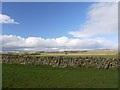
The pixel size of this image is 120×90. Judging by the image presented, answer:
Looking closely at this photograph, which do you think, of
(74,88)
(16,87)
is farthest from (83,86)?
(16,87)

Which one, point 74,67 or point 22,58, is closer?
point 74,67

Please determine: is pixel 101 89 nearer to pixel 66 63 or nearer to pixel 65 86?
pixel 65 86

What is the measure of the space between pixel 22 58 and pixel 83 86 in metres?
22.0

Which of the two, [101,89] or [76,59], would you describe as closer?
[101,89]

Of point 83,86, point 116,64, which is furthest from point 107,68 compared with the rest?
point 83,86

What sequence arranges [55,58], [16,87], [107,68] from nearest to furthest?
[16,87], [107,68], [55,58]

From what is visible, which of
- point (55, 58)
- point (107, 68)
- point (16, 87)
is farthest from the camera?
point (55, 58)

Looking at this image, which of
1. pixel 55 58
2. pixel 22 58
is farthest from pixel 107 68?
pixel 22 58

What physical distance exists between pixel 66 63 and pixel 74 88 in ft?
60.3

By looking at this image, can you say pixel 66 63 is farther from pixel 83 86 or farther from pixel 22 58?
pixel 83 86

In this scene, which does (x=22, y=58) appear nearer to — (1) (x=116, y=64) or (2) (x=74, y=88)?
(1) (x=116, y=64)

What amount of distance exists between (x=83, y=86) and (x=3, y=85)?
20.1 ft

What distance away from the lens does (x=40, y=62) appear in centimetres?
3881

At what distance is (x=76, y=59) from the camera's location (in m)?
37.8
